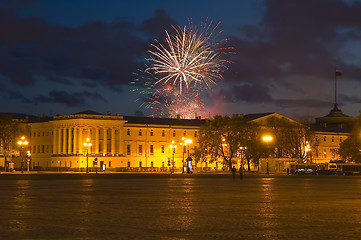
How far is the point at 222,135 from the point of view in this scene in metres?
152

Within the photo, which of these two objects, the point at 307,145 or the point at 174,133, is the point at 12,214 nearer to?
the point at 307,145

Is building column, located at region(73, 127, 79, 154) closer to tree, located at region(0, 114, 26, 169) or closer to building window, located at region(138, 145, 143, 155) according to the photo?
tree, located at region(0, 114, 26, 169)

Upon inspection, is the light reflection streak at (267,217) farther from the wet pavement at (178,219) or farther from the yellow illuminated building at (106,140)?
the yellow illuminated building at (106,140)

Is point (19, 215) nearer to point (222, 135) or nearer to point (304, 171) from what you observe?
point (304, 171)

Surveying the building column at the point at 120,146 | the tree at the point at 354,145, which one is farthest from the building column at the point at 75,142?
the tree at the point at 354,145

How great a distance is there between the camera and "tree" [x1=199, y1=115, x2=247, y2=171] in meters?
150

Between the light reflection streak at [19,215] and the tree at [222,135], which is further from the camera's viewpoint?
the tree at [222,135]

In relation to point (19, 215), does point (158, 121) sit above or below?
above

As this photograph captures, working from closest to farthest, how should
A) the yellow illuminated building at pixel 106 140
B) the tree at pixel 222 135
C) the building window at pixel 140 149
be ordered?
the tree at pixel 222 135
the yellow illuminated building at pixel 106 140
the building window at pixel 140 149

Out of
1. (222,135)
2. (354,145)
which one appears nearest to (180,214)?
(222,135)

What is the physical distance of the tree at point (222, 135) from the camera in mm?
150000

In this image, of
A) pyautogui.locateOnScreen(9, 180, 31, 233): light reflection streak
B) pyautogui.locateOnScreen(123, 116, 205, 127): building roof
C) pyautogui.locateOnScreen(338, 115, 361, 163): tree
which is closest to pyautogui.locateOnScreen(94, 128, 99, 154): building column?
pyautogui.locateOnScreen(123, 116, 205, 127): building roof

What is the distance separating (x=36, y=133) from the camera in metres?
190

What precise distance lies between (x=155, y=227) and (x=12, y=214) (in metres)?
7.28
